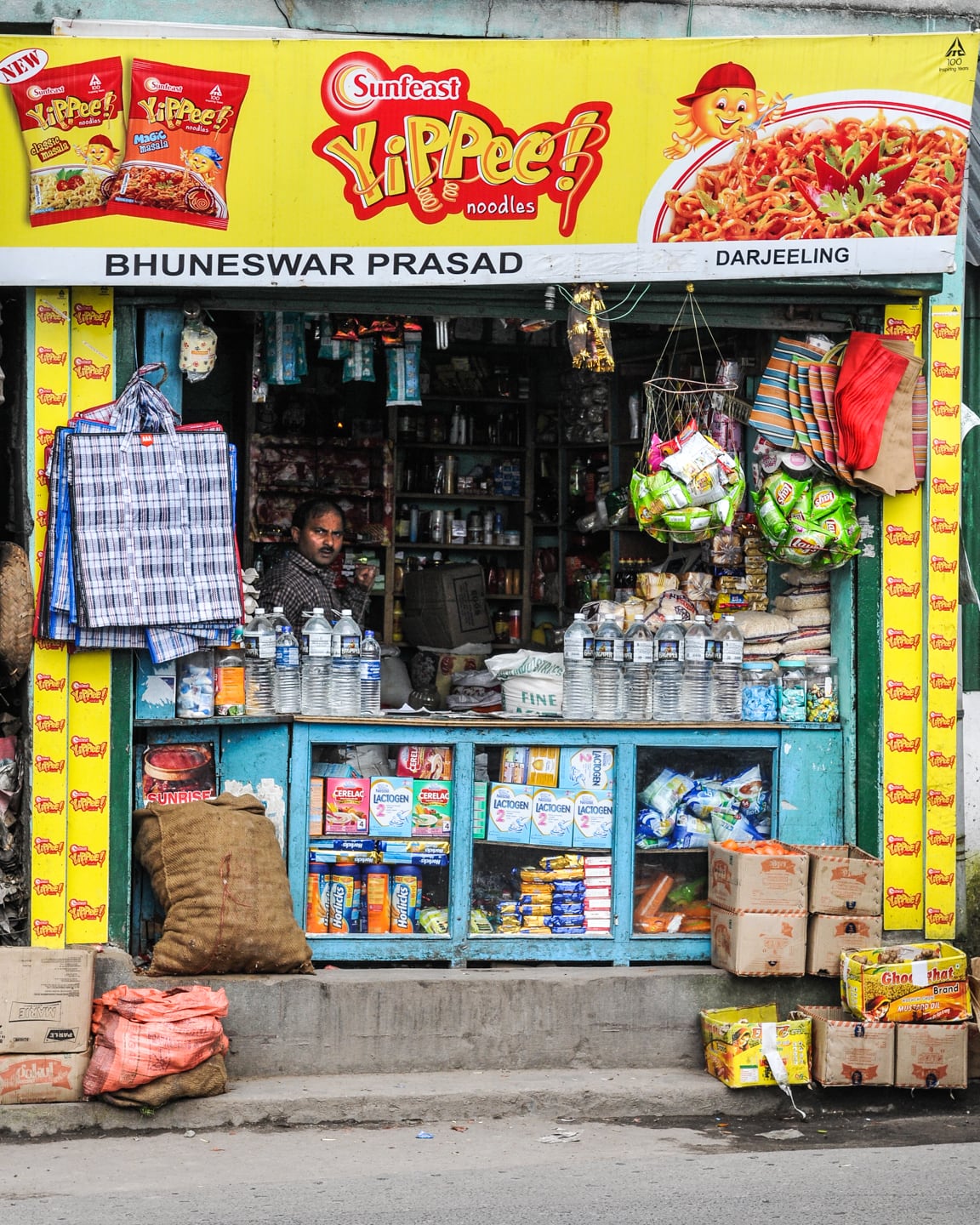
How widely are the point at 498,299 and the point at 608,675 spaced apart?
187 cm

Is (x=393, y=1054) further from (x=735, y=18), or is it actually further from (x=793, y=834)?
(x=735, y=18)

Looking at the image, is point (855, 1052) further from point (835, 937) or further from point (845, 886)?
point (845, 886)

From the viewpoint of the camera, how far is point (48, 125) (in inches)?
262

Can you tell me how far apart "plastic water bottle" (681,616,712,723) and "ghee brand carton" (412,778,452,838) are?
4.01 ft

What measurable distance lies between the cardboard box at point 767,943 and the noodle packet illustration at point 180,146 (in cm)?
393

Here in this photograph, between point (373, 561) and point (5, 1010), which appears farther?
point (373, 561)

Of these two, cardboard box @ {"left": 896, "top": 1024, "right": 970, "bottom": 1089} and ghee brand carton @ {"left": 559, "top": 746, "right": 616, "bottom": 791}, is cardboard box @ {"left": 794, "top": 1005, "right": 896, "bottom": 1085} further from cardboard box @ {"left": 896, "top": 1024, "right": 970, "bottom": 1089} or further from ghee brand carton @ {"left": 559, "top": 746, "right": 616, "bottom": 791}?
ghee brand carton @ {"left": 559, "top": 746, "right": 616, "bottom": 791}

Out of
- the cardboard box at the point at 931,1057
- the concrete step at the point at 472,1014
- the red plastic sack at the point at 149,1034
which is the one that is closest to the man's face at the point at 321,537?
the concrete step at the point at 472,1014

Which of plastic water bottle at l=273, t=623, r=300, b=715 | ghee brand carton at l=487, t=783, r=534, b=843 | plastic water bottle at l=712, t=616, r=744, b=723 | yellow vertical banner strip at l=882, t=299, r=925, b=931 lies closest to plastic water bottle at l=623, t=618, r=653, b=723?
plastic water bottle at l=712, t=616, r=744, b=723

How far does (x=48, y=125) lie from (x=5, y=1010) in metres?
3.75

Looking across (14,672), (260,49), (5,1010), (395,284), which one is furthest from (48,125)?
(5,1010)

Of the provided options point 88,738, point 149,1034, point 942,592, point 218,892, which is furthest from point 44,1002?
point 942,592

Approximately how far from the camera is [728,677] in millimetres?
7520

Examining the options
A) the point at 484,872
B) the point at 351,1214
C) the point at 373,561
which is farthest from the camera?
the point at 373,561
